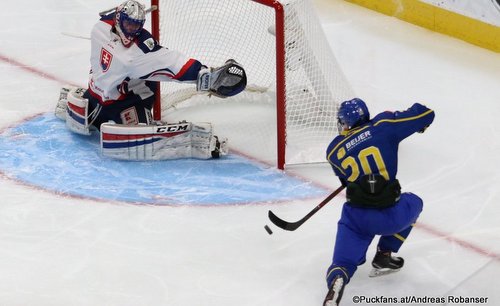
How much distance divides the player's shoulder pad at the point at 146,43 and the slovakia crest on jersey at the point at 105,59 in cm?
14

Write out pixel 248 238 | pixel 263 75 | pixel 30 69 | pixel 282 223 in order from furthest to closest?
pixel 30 69
pixel 263 75
pixel 248 238
pixel 282 223

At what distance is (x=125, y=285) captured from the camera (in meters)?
4.03

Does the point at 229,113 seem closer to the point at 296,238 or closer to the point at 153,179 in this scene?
the point at 153,179

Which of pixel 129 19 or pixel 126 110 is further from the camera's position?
pixel 126 110

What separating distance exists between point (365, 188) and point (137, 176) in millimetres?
1363

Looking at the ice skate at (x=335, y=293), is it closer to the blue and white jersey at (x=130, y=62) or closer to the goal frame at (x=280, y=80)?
the goal frame at (x=280, y=80)

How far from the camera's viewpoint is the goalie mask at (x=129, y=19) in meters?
4.86

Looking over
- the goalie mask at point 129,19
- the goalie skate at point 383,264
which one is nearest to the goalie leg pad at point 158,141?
the goalie mask at point 129,19

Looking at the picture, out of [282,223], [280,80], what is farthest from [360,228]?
[280,80]

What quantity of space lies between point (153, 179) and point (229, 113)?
0.83 m

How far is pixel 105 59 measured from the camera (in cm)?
500

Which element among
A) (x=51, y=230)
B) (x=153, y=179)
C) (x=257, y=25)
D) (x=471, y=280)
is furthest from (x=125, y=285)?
(x=257, y=25)

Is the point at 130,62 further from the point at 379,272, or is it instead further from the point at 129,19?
the point at 379,272

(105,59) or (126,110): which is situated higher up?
(105,59)
